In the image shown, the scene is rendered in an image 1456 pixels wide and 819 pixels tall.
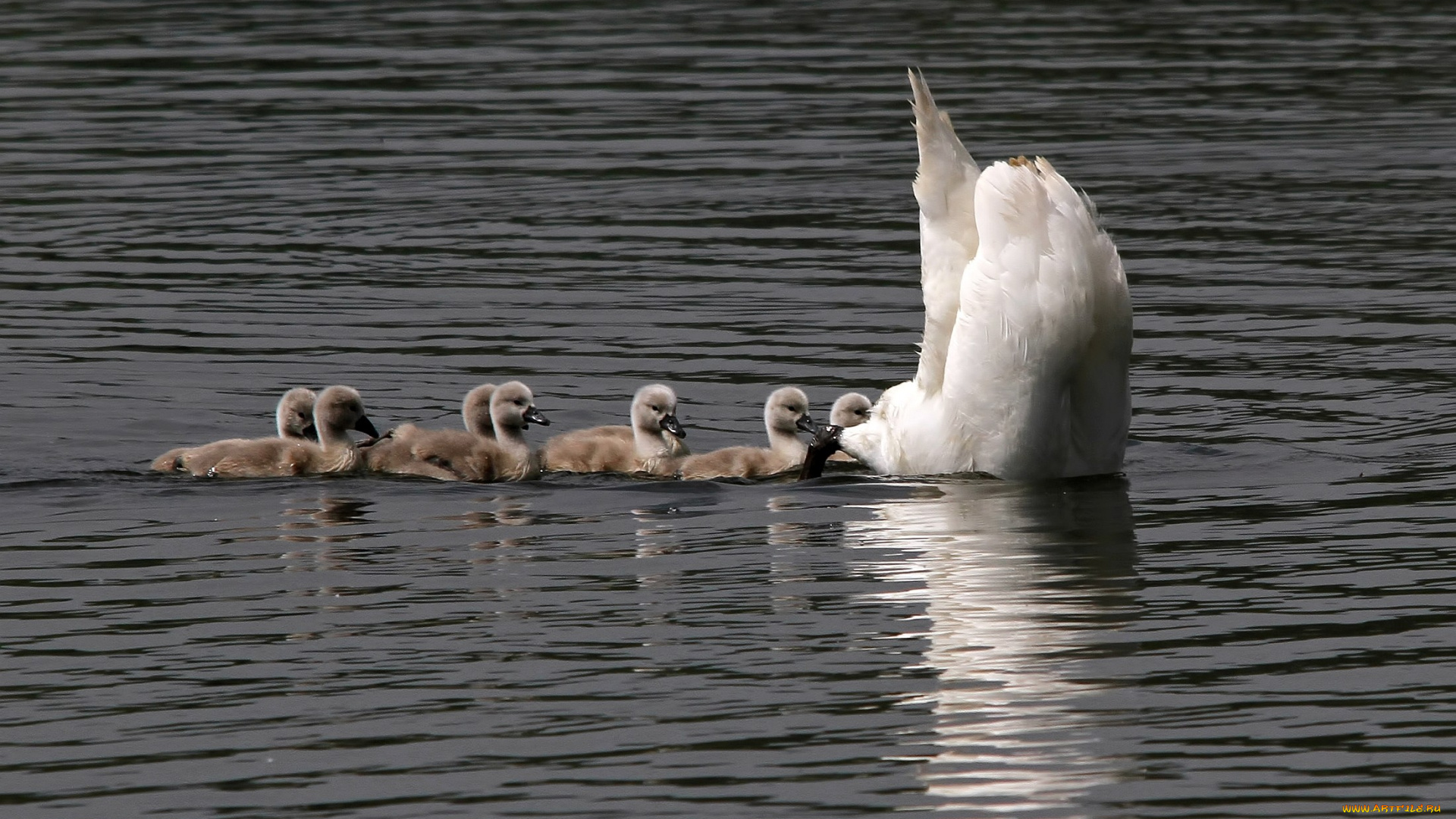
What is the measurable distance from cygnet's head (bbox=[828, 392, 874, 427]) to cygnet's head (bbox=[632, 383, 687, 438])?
33.3 inches

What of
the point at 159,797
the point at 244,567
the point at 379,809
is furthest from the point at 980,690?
the point at 244,567

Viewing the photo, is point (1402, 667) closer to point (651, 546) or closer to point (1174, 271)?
point (651, 546)

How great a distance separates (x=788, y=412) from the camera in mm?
12531

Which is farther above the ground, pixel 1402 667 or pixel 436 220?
pixel 436 220

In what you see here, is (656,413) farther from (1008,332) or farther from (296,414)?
(1008,332)

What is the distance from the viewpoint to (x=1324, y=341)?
15.1 metres

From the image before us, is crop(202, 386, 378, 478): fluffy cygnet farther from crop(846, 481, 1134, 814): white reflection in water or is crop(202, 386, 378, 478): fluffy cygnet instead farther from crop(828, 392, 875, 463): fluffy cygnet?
crop(846, 481, 1134, 814): white reflection in water

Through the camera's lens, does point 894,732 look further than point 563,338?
No

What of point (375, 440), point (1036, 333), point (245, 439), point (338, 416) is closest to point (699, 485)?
point (375, 440)

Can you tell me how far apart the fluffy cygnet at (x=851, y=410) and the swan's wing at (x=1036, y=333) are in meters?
1.12

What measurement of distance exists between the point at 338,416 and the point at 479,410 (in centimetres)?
83

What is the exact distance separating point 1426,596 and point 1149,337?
21.1 feet

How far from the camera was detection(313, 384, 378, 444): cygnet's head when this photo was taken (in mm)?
12312

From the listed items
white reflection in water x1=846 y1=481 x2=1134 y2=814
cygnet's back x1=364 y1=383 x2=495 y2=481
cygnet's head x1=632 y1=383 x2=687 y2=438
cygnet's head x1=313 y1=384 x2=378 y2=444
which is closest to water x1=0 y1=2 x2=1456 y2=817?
white reflection in water x1=846 y1=481 x2=1134 y2=814
